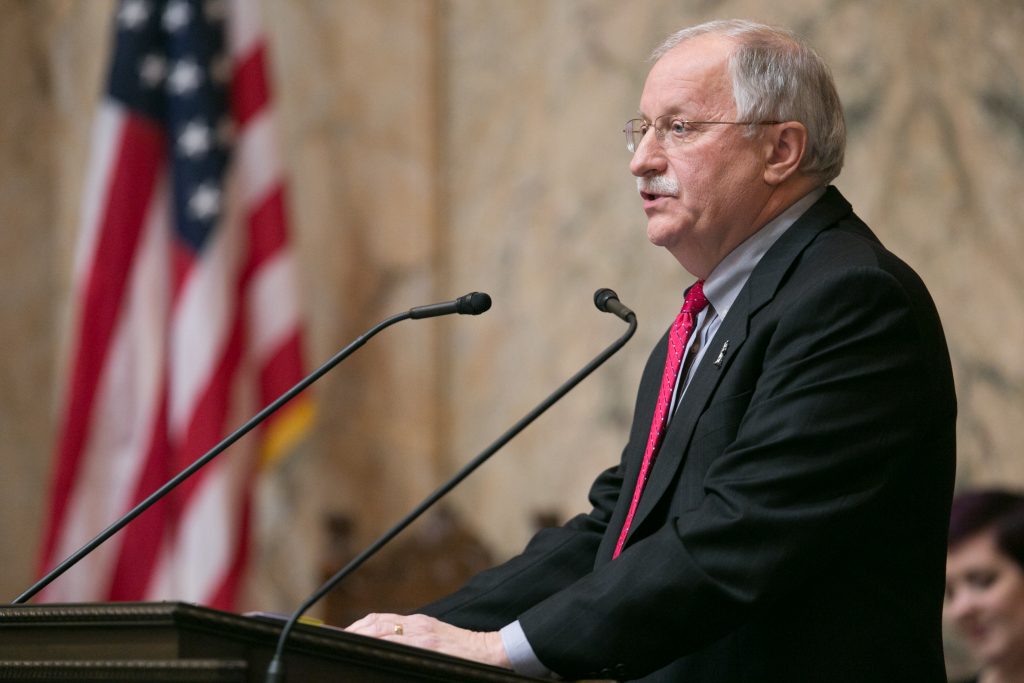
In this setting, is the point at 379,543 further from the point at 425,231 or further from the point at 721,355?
the point at 425,231

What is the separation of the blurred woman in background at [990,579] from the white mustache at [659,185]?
182 centimetres

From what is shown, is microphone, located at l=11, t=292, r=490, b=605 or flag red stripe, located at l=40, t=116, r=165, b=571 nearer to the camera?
microphone, located at l=11, t=292, r=490, b=605

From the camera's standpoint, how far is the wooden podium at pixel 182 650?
6.75ft

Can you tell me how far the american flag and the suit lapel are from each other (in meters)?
3.78

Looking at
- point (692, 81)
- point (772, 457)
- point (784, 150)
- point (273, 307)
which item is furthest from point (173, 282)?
point (772, 457)

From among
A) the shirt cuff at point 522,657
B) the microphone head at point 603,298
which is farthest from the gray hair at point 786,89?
the shirt cuff at point 522,657

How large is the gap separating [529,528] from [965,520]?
2412 mm

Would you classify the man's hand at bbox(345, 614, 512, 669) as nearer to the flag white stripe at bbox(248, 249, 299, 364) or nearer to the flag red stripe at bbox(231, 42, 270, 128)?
the flag white stripe at bbox(248, 249, 299, 364)

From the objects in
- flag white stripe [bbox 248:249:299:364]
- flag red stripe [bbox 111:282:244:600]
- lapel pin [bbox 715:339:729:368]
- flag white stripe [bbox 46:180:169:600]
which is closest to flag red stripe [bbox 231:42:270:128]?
flag white stripe [bbox 46:180:169:600]

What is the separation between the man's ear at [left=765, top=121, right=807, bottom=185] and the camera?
302 centimetres

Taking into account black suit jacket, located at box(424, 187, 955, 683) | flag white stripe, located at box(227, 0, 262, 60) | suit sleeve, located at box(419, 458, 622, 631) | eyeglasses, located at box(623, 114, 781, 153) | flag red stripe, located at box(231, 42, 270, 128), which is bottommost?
suit sleeve, located at box(419, 458, 622, 631)

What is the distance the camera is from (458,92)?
7145 mm

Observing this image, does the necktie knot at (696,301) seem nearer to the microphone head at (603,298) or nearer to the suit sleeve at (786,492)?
the microphone head at (603,298)

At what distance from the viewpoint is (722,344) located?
2846mm
